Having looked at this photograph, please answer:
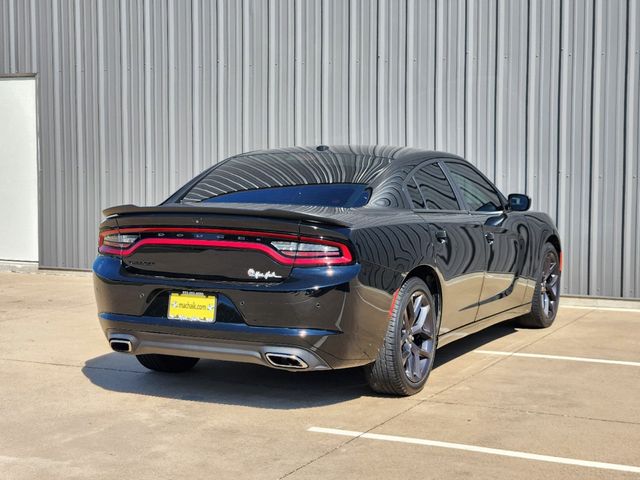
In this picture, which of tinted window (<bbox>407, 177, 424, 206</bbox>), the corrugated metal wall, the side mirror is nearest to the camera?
tinted window (<bbox>407, 177, 424, 206</bbox>)

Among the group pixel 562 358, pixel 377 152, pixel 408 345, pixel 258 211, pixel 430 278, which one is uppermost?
pixel 377 152

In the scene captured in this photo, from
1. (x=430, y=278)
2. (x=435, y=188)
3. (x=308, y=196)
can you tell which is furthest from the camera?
(x=435, y=188)

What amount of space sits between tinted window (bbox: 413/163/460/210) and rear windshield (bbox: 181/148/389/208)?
33 centimetres

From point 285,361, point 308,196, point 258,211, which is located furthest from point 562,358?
point 258,211

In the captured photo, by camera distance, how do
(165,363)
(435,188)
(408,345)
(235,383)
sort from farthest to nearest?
(435,188), (165,363), (235,383), (408,345)

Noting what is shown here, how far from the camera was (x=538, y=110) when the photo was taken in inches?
415

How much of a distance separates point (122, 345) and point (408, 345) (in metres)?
1.72

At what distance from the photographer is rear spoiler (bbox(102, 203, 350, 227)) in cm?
525

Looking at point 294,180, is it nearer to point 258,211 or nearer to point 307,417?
point 258,211

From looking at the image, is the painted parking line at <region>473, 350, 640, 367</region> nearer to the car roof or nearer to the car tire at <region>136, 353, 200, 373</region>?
the car roof

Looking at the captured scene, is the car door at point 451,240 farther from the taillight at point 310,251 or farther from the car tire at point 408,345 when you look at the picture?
the taillight at point 310,251

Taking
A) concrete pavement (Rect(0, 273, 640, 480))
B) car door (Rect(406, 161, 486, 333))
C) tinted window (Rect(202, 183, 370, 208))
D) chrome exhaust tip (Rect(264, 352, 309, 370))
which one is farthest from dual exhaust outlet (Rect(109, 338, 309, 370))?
car door (Rect(406, 161, 486, 333))

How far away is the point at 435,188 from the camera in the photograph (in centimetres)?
673

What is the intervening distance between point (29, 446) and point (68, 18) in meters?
9.43
